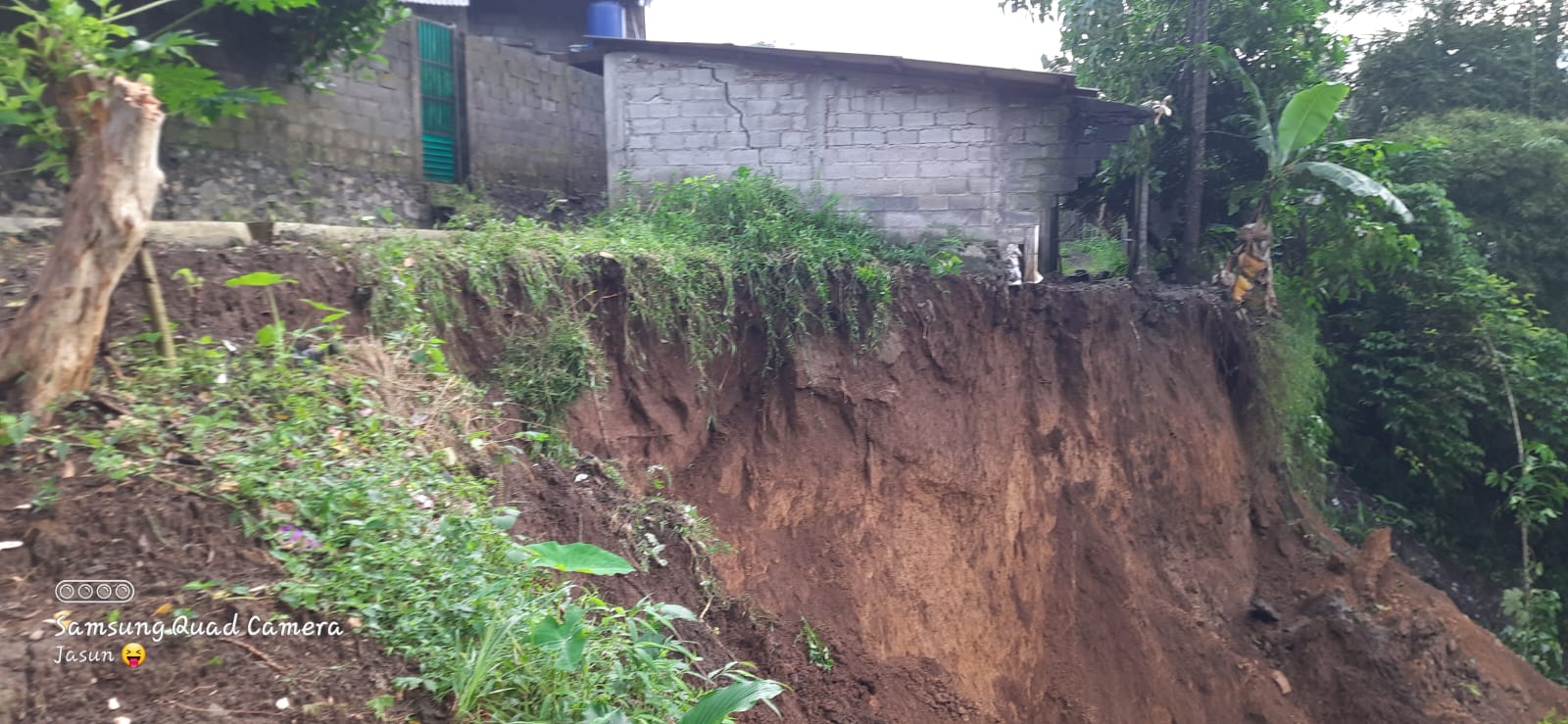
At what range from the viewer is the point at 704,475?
6688 millimetres

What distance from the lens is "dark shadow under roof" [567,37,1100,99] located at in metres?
8.36

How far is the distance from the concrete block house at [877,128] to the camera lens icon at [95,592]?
684 cm

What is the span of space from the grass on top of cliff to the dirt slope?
0.33 m

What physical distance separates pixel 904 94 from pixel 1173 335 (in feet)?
11.7

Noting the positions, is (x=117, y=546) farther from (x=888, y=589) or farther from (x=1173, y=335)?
(x=1173, y=335)

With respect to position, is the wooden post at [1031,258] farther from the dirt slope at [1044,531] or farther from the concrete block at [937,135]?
the concrete block at [937,135]

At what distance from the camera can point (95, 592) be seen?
9.32ft

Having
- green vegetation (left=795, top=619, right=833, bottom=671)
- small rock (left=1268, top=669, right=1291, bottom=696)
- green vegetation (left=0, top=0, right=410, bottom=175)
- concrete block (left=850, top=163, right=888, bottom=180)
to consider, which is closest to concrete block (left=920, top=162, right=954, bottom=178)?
concrete block (left=850, top=163, right=888, bottom=180)

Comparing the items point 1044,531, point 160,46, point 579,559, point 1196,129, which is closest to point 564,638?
point 579,559

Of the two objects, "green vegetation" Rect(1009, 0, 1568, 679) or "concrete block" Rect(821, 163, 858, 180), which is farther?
"green vegetation" Rect(1009, 0, 1568, 679)

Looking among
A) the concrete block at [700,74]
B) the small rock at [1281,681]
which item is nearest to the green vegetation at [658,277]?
the concrete block at [700,74]

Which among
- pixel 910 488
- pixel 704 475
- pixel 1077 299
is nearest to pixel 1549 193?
→ pixel 1077 299

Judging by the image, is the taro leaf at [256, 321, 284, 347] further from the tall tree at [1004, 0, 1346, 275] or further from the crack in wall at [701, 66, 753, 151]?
the tall tree at [1004, 0, 1346, 275]

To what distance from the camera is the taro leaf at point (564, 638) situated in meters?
2.91
